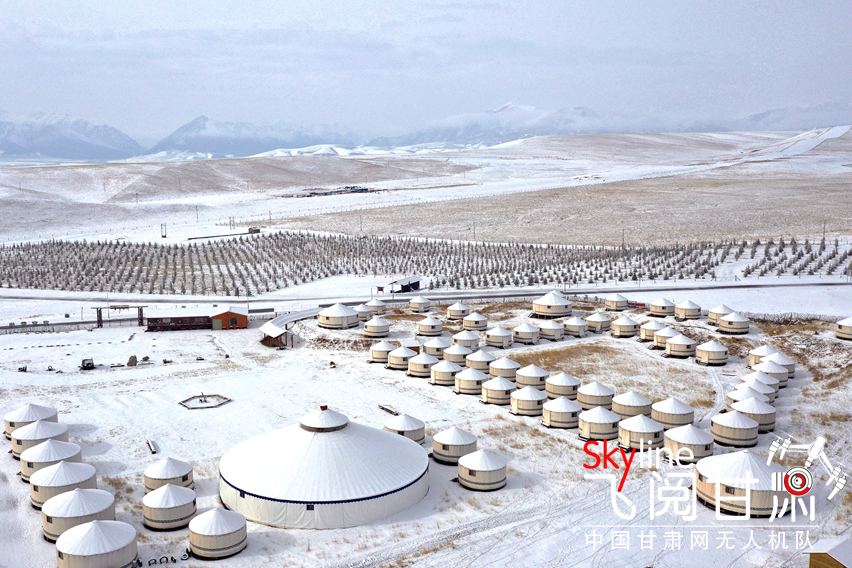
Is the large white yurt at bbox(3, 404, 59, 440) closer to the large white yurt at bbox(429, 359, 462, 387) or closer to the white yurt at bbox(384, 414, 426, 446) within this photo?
the white yurt at bbox(384, 414, 426, 446)

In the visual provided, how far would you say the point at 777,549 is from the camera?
30.4m

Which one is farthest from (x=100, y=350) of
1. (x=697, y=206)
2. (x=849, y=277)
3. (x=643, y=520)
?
(x=697, y=206)

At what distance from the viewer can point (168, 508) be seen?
3197 cm

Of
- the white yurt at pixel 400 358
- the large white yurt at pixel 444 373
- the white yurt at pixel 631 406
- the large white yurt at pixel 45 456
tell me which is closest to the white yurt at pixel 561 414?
the white yurt at pixel 631 406

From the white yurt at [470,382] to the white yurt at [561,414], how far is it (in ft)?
21.4

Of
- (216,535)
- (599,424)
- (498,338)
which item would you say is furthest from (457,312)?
(216,535)

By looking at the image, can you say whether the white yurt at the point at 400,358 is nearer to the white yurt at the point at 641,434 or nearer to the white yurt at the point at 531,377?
the white yurt at the point at 531,377

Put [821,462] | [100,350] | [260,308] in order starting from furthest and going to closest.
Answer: [260,308], [100,350], [821,462]

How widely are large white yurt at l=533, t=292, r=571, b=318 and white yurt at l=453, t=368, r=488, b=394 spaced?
2040cm

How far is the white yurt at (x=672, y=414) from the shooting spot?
42.9 metres

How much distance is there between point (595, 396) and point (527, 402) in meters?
3.92

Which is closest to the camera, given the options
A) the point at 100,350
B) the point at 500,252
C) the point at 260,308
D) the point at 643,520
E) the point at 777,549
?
the point at 777,549

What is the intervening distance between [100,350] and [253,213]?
4103 inches

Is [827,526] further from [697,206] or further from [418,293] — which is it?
[697,206]
